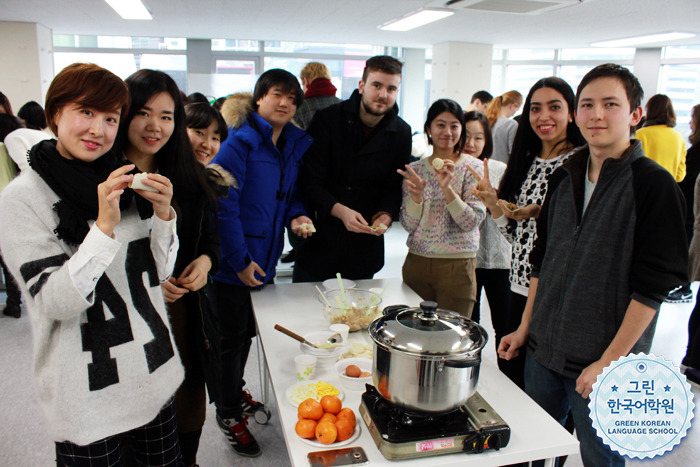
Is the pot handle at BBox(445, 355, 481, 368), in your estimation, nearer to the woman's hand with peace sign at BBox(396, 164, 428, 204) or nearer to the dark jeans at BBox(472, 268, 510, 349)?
the woman's hand with peace sign at BBox(396, 164, 428, 204)

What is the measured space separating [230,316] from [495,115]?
10.6ft

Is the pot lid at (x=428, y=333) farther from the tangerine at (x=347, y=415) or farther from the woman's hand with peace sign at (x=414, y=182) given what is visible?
the woman's hand with peace sign at (x=414, y=182)

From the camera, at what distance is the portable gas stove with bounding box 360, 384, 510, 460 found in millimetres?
1035

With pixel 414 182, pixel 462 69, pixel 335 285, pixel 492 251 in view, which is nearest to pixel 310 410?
pixel 335 285

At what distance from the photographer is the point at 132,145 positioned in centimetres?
141

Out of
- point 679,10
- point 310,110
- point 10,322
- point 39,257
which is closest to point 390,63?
point 310,110

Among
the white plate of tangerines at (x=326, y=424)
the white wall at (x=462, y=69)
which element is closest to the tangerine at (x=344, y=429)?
the white plate of tangerines at (x=326, y=424)

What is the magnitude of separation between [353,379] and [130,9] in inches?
254

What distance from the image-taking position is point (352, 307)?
177 cm

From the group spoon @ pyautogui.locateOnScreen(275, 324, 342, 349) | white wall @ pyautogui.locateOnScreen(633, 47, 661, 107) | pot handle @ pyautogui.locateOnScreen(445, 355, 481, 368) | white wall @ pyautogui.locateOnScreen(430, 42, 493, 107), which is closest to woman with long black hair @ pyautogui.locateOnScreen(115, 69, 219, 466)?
spoon @ pyautogui.locateOnScreen(275, 324, 342, 349)

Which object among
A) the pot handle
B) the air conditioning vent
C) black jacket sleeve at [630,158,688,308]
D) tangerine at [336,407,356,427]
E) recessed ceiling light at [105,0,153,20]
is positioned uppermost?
the air conditioning vent

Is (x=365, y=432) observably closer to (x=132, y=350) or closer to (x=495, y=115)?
(x=132, y=350)

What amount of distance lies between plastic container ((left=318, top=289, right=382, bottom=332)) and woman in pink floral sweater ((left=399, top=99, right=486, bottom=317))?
430 millimetres

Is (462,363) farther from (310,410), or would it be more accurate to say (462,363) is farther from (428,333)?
(310,410)
